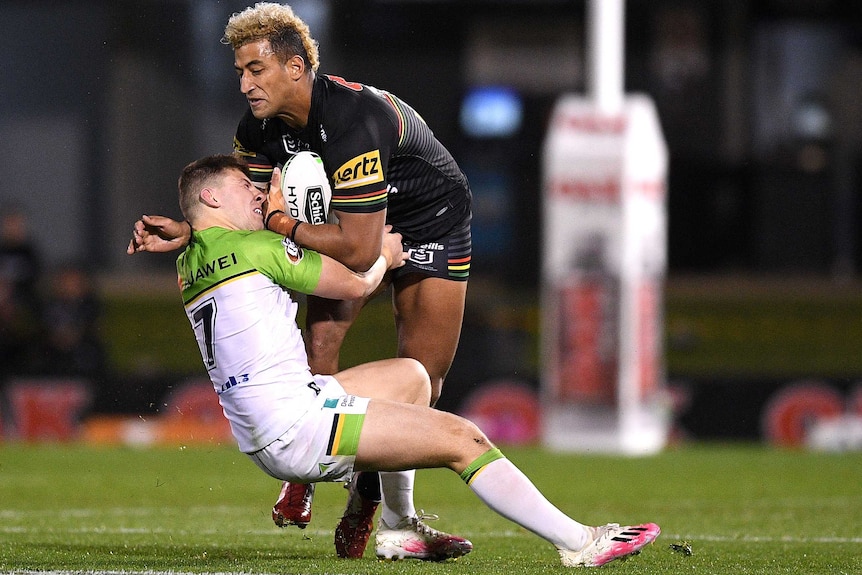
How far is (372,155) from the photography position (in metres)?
5.55

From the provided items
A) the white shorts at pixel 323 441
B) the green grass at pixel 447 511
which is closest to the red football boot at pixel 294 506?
the green grass at pixel 447 511

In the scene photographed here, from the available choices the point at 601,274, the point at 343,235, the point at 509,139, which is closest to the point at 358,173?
the point at 343,235

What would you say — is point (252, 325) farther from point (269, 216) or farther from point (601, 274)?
point (601, 274)

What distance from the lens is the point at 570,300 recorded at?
13727 millimetres

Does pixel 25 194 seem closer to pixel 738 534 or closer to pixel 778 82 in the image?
pixel 778 82

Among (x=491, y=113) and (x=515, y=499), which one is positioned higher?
(x=491, y=113)

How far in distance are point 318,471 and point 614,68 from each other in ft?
30.7

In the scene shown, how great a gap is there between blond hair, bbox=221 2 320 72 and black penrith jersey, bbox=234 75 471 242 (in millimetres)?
161

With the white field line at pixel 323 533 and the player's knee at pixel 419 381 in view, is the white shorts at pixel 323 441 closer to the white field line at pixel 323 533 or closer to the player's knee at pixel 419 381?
the player's knee at pixel 419 381

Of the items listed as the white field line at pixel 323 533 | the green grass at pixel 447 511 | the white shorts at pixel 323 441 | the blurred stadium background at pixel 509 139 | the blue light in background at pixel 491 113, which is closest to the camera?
the white shorts at pixel 323 441

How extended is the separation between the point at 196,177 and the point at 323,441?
3.56 feet

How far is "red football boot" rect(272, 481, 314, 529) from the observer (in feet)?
19.9

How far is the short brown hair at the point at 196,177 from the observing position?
5406mm

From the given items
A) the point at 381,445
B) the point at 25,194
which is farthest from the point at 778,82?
the point at 381,445
